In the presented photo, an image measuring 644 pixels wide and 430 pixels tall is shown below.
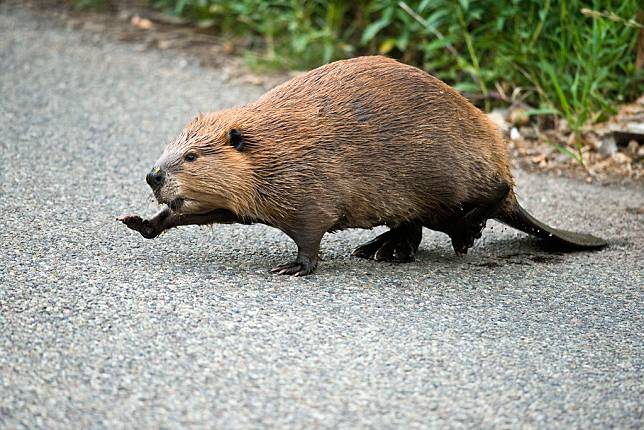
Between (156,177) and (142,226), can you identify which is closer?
(156,177)

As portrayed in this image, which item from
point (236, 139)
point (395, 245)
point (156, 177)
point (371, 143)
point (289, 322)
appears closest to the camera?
point (289, 322)

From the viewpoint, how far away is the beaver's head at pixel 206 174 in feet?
14.7

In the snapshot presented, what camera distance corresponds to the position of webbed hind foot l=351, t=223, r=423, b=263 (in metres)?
5.02

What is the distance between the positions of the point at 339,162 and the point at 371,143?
19 centimetres

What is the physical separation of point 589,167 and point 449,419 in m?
3.96

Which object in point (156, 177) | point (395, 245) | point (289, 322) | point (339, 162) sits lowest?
point (395, 245)

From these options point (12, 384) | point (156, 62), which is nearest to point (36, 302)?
point (12, 384)

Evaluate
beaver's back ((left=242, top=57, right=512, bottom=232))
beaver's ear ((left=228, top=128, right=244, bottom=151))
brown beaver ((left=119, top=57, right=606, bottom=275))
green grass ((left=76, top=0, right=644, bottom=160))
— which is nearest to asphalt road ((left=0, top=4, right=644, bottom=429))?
brown beaver ((left=119, top=57, right=606, bottom=275))

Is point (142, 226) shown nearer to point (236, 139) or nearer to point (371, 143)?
point (236, 139)

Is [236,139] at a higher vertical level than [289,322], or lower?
higher

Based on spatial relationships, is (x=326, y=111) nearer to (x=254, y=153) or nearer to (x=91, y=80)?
(x=254, y=153)

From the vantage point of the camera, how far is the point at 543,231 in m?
5.17

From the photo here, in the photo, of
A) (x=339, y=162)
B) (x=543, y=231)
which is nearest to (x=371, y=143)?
(x=339, y=162)

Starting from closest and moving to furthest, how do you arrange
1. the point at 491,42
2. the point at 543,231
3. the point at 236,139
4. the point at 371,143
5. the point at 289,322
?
the point at 289,322, the point at 236,139, the point at 371,143, the point at 543,231, the point at 491,42
